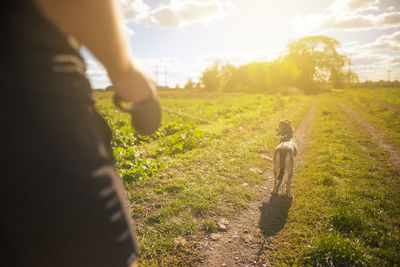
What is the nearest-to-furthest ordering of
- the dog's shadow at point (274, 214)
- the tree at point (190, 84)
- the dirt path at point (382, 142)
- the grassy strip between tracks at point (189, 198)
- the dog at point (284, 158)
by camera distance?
the grassy strip between tracks at point (189, 198) → the dog's shadow at point (274, 214) → the dog at point (284, 158) → the dirt path at point (382, 142) → the tree at point (190, 84)

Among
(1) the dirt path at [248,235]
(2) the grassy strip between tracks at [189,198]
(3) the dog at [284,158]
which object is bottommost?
(1) the dirt path at [248,235]

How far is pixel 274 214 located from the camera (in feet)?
13.6

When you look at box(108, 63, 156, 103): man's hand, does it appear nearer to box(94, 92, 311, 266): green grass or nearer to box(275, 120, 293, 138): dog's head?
box(94, 92, 311, 266): green grass

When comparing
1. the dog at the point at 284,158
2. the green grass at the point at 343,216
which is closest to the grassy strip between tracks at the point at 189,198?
the dog at the point at 284,158

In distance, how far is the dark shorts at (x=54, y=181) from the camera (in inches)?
23.0

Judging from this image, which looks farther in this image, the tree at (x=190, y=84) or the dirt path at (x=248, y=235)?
the tree at (x=190, y=84)

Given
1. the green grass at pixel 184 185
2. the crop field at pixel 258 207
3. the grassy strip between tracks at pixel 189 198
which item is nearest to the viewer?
the crop field at pixel 258 207

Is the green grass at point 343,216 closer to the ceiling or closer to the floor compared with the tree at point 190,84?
closer to the floor

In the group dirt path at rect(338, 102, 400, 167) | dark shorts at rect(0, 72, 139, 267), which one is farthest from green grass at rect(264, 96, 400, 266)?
dark shorts at rect(0, 72, 139, 267)

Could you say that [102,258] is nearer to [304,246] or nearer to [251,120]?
[304,246]

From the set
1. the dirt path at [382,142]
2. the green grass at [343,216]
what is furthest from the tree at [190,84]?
the green grass at [343,216]

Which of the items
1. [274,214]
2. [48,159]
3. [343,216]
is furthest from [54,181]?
[343,216]

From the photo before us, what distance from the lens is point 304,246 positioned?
3.20 m

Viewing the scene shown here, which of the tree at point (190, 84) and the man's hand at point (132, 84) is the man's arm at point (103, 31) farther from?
the tree at point (190, 84)
